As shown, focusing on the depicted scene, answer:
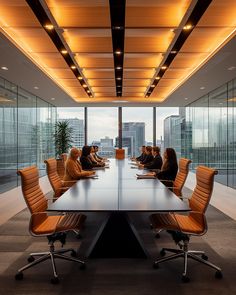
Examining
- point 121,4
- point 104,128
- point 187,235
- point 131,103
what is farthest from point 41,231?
point 104,128

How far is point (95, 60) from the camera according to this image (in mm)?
6262

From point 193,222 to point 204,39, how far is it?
3379mm

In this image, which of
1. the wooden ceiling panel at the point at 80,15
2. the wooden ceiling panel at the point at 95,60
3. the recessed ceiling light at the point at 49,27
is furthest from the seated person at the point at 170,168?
the recessed ceiling light at the point at 49,27

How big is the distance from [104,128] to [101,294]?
477 inches

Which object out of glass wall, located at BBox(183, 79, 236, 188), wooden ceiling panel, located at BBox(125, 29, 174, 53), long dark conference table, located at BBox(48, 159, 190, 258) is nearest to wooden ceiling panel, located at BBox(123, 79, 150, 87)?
glass wall, located at BBox(183, 79, 236, 188)

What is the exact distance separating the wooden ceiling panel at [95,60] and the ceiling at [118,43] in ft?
0.07

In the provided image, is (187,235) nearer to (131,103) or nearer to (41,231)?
(41,231)

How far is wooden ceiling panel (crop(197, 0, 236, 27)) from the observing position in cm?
369

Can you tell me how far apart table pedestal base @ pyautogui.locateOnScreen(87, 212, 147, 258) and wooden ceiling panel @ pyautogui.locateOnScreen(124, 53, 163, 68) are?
3765mm

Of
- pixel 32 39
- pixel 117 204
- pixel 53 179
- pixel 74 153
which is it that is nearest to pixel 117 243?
pixel 117 204

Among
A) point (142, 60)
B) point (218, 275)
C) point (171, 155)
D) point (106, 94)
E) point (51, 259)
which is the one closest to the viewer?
point (218, 275)

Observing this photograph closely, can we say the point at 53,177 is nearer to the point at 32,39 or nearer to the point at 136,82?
the point at 32,39

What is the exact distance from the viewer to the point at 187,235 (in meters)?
2.86

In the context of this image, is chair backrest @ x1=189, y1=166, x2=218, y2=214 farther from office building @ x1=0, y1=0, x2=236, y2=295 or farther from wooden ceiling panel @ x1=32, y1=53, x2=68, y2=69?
wooden ceiling panel @ x1=32, y1=53, x2=68, y2=69
